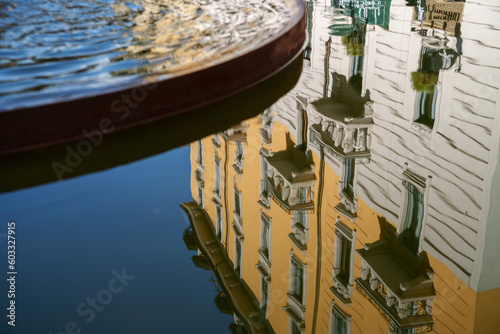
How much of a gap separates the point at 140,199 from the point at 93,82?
162cm

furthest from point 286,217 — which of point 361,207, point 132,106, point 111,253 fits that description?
point 132,106

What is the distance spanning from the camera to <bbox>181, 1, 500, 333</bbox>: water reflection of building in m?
4.28

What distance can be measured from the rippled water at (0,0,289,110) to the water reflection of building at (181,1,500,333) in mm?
1161

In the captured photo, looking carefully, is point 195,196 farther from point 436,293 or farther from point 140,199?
point 436,293

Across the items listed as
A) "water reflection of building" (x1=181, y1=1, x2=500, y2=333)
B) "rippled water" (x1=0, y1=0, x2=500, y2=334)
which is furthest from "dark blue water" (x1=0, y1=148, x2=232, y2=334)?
"water reflection of building" (x1=181, y1=1, x2=500, y2=333)

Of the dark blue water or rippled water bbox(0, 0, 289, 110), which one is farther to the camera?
rippled water bbox(0, 0, 289, 110)

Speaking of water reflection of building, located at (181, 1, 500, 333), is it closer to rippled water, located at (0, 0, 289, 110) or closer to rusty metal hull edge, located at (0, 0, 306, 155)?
rusty metal hull edge, located at (0, 0, 306, 155)

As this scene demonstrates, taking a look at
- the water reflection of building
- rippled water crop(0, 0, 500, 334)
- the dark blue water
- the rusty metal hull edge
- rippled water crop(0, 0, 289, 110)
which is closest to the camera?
the dark blue water

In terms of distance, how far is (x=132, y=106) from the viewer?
19.7 feet

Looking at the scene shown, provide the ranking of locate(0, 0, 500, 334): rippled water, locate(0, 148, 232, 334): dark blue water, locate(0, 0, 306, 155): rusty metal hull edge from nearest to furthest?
locate(0, 148, 232, 334): dark blue water < locate(0, 0, 500, 334): rippled water < locate(0, 0, 306, 155): rusty metal hull edge

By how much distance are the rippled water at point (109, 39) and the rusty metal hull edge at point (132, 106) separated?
156mm

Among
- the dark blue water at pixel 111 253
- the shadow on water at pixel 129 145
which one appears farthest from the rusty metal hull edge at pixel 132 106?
the dark blue water at pixel 111 253

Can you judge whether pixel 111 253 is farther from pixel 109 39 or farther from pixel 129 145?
pixel 109 39

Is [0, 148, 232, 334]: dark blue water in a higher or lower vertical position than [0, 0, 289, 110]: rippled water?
lower
